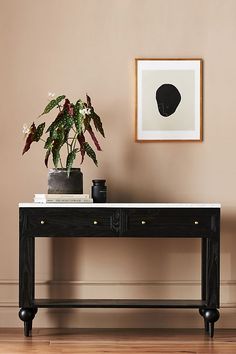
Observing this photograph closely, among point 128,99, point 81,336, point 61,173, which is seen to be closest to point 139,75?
point 128,99

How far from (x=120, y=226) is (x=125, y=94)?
967 millimetres

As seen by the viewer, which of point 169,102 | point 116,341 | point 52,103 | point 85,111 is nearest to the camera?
point 116,341

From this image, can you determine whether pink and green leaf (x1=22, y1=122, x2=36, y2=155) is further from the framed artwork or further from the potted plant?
the framed artwork

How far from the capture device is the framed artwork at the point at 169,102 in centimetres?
508

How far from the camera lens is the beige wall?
5.08 meters

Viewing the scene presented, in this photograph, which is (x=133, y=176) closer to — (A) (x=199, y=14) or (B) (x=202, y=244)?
(B) (x=202, y=244)

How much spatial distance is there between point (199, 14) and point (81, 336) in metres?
2.22

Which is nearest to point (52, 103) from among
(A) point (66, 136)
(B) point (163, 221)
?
(A) point (66, 136)

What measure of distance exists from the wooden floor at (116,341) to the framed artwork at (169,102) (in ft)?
4.16

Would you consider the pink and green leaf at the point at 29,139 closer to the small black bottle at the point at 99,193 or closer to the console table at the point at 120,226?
the console table at the point at 120,226

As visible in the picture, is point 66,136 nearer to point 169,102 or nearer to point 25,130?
point 25,130

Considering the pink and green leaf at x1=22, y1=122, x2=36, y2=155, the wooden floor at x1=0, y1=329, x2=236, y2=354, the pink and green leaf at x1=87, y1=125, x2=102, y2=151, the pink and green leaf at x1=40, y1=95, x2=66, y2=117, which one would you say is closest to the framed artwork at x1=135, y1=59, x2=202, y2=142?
the pink and green leaf at x1=87, y1=125, x2=102, y2=151

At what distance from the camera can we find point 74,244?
5.08 meters

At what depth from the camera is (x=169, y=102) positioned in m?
5.09
